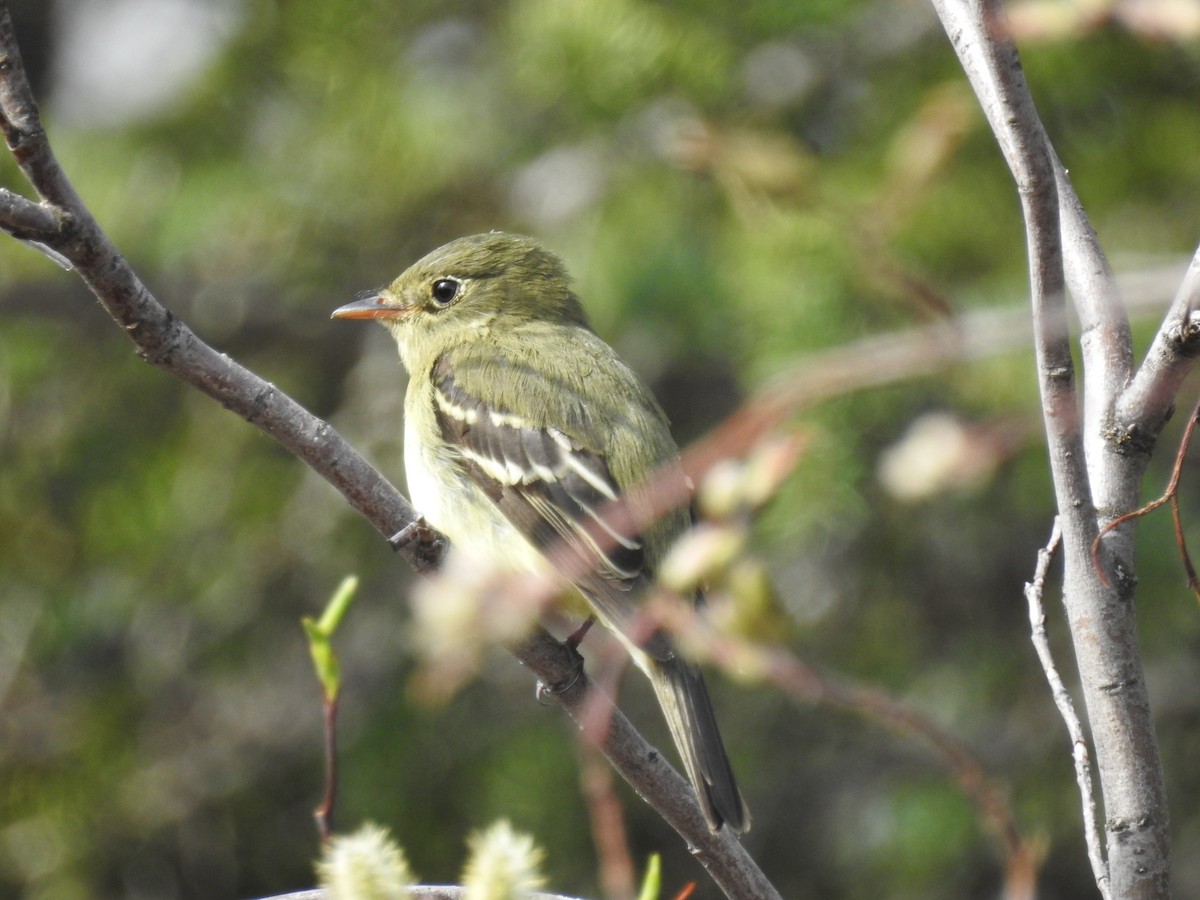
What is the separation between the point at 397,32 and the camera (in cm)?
450

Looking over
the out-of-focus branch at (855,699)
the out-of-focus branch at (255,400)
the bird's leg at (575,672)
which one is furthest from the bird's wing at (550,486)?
the out-of-focus branch at (855,699)

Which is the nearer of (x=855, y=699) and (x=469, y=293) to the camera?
(x=855, y=699)

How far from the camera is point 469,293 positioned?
405 centimetres

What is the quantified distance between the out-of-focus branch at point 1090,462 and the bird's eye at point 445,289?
2.29m

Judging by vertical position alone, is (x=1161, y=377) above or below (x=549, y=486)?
below

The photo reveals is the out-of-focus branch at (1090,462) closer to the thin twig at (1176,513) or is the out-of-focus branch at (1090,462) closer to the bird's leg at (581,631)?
the thin twig at (1176,513)

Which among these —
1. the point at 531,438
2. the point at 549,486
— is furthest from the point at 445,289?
the point at 549,486

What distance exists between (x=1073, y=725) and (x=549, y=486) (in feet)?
5.16

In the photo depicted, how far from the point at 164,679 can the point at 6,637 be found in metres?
0.48

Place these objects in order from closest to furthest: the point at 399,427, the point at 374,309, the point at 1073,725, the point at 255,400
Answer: the point at 1073,725 → the point at 255,400 → the point at 374,309 → the point at 399,427

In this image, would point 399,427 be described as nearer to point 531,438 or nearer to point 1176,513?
point 531,438

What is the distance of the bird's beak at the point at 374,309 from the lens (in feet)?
12.7

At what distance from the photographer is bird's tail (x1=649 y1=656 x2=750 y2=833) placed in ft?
8.02

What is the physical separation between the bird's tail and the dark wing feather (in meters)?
0.15
